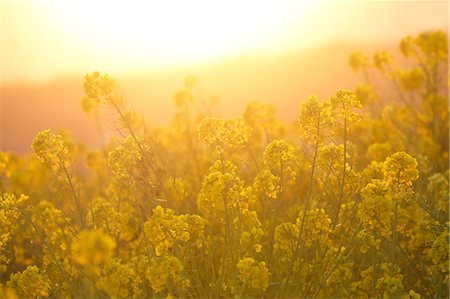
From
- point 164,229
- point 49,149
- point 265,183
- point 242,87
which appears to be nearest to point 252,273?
point 164,229

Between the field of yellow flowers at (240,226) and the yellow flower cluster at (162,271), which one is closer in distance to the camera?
the yellow flower cluster at (162,271)

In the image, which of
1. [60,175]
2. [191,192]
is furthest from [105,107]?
[191,192]

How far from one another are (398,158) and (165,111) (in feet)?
40.6

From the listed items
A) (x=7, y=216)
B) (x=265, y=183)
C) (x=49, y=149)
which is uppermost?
(x=49, y=149)

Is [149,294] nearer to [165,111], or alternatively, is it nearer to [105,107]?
[105,107]

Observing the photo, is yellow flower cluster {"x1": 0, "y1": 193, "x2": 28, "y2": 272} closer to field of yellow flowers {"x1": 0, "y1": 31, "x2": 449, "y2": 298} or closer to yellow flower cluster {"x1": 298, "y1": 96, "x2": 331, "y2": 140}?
field of yellow flowers {"x1": 0, "y1": 31, "x2": 449, "y2": 298}

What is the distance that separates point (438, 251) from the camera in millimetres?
3879

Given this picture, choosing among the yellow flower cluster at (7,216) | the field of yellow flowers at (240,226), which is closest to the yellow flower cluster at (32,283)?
the field of yellow flowers at (240,226)

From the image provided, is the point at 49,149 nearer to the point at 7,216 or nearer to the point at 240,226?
the point at 7,216

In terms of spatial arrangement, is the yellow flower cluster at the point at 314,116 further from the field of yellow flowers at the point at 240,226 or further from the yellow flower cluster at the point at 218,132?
the yellow flower cluster at the point at 218,132

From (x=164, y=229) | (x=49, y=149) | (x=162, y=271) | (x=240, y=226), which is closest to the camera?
(x=162, y=271)

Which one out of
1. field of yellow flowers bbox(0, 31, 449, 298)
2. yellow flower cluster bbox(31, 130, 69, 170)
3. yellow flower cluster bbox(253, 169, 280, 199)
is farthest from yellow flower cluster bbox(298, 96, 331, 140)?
yellow flower cluster bbox(31, 130, 69, 170)

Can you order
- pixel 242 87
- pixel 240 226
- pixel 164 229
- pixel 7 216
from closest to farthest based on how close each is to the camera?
pixel 164 229
pixel 240 226
pixel 7 216
pixel 242 87

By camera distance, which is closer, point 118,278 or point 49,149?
point 118,278
